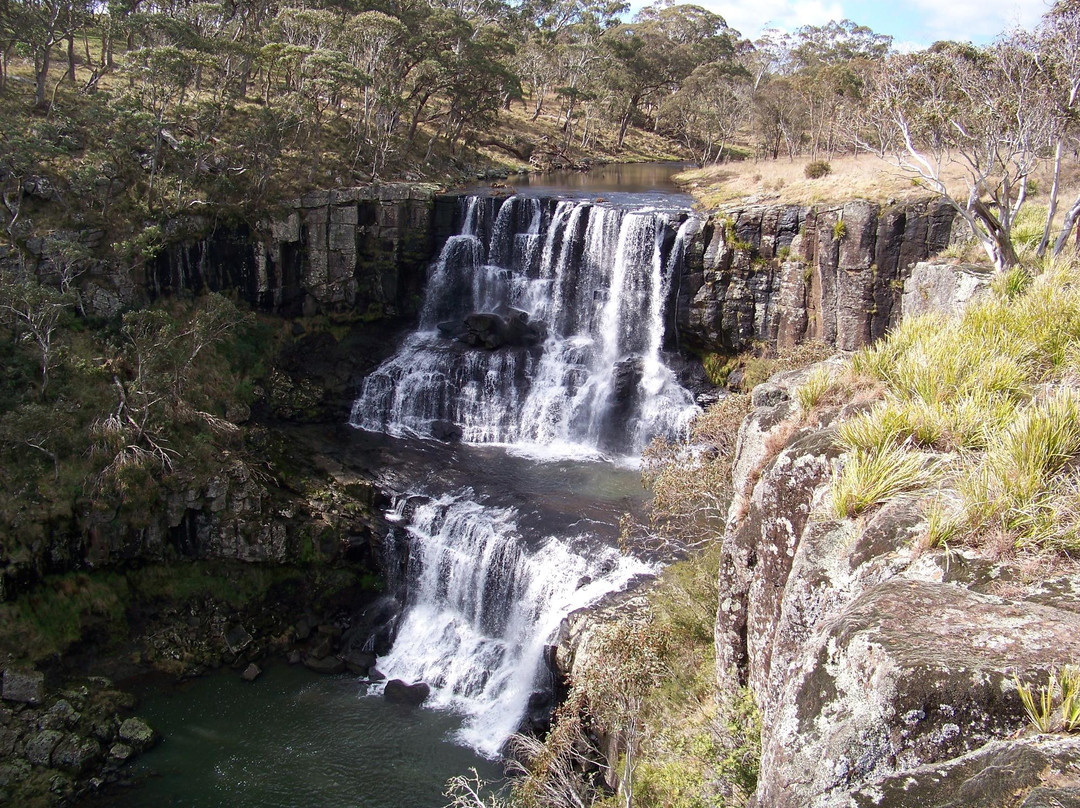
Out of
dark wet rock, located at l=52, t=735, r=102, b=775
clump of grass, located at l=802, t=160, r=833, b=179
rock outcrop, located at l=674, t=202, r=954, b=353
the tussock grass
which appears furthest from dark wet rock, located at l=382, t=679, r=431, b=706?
clump of grass, located at l=802, t=160, r=833, b=179

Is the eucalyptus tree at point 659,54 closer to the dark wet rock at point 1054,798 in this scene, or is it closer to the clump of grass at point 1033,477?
the clump of grass at point 1033,477

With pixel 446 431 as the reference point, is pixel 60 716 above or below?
below

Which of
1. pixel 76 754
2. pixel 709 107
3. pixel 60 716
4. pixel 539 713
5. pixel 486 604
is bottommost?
pixel 76 754

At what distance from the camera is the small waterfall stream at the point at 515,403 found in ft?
68.6

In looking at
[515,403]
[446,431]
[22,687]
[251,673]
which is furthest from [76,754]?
[515,403]

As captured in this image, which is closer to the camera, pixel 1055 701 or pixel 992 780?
pixel 992 780

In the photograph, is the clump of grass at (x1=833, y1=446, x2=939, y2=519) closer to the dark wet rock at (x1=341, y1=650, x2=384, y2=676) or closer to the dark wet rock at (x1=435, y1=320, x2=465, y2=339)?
the dark wet rock at (x1=341, y1=650, x2=384, y2=676)

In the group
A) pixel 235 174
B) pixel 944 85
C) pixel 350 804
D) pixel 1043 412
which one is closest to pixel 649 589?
pixel 350 804

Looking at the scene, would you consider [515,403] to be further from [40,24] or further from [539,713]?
[40,24]

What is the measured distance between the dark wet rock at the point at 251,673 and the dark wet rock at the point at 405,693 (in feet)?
12.8

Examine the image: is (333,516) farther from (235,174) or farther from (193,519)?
(235,174)

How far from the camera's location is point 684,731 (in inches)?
495

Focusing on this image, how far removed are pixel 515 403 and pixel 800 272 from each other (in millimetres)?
12450

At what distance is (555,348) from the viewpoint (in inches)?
1265
